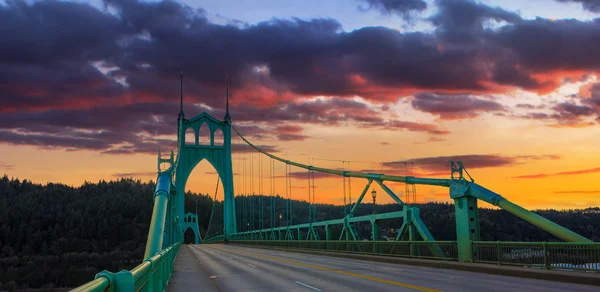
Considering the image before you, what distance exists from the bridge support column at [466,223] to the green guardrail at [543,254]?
40 cm

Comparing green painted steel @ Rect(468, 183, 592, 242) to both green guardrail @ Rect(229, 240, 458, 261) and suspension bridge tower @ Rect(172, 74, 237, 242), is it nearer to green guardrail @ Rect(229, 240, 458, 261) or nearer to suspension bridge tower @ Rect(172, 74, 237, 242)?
green guardrail @ Rect(229, 240, 458, 261)

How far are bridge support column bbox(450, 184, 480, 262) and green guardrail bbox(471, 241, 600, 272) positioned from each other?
0.40 metres

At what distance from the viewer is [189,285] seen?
715 inches

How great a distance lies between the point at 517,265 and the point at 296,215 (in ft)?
289

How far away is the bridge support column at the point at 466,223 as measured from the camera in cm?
2414

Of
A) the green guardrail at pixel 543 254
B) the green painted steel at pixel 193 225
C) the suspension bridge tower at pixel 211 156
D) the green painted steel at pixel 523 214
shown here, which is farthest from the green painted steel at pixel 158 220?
the green painted steel at pixel 193 225

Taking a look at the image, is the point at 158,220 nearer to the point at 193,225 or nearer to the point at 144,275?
the point at 144,275

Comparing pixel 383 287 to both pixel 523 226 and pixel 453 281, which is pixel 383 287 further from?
pixel 523 226

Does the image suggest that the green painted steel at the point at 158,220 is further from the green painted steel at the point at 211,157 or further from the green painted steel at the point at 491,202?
the green painted steel at the point at 211,157

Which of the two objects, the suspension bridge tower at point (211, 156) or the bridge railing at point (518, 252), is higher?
the suspension bridge tower at point (211, 156)

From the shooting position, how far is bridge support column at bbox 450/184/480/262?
24.1 m

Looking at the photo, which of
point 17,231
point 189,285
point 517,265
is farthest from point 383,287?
point 17,231

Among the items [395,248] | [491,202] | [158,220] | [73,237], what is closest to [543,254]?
[491,202]

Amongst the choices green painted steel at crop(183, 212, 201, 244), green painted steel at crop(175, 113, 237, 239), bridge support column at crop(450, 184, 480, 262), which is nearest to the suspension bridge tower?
green painted steel at crop(175, 113, 237, 239)
